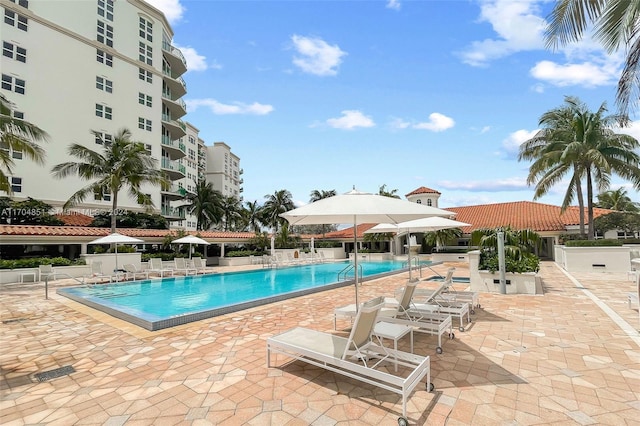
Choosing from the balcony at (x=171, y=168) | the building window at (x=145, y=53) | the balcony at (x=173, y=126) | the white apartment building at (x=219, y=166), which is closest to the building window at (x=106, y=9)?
the building window at (x=145, y=53)

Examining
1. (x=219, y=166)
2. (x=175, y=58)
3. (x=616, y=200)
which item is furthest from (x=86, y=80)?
(x=616, y=200)

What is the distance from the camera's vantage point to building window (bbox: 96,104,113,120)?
3144cm

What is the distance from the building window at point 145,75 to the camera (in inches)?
1379

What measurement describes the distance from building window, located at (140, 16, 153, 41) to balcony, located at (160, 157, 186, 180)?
45.2ft

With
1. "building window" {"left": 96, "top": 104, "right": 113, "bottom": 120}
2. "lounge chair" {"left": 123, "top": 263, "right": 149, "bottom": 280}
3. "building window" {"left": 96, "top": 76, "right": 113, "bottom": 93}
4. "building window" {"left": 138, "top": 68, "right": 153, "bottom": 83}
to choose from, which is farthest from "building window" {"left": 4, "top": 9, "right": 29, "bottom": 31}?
"lounge chair" {"left": 123, "top": 263, "right": 149, "bottom": 280}

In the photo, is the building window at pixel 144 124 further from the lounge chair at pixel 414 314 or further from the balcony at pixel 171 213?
the lounge chair at pixel 414 314

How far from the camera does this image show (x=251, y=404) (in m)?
3.77

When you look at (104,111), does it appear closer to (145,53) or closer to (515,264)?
(145,53)

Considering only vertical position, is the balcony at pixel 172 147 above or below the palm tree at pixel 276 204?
above

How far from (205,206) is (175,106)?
12.9 m

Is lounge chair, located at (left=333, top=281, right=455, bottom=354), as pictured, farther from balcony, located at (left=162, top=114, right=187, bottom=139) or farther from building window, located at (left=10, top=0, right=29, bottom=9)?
balcony, located at (left=162, top=114, right=187, bottom=139)

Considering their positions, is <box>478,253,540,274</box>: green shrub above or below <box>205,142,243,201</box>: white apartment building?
below

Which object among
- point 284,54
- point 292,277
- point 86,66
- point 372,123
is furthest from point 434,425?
point 86,66

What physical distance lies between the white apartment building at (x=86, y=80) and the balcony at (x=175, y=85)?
24 centimetres
